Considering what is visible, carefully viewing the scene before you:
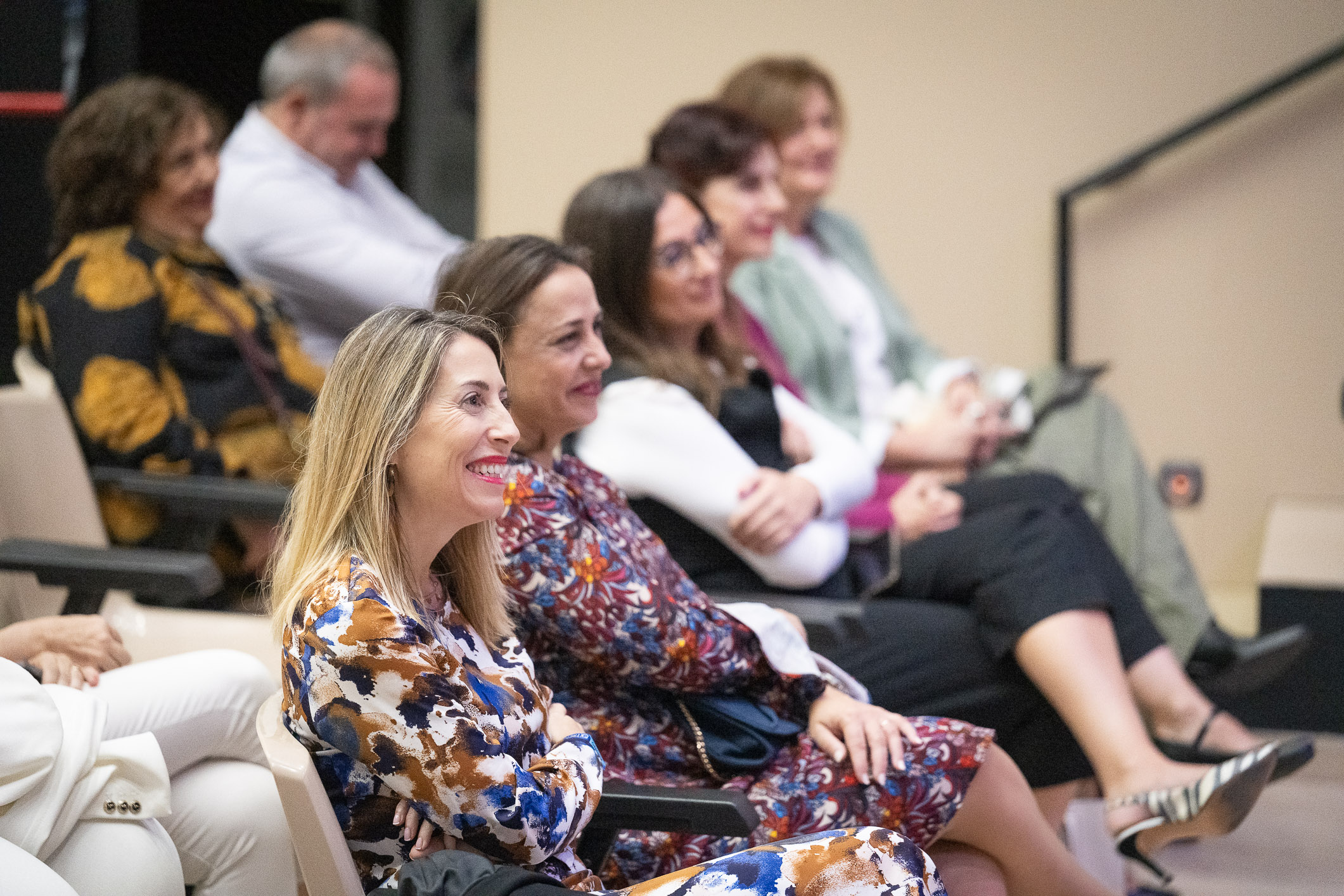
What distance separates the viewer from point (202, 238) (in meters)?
2.66

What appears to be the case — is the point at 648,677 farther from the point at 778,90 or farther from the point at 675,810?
the point at 778,90

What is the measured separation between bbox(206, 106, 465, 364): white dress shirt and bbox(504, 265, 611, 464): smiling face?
1207 mm

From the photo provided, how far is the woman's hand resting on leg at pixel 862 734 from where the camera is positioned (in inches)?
63.4

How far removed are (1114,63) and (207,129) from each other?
248 cm

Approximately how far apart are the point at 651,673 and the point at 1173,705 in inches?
44.7

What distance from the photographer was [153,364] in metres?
2.36

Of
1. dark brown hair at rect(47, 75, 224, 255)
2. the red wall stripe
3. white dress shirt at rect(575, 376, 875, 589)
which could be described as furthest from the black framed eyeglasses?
the red wall stripe

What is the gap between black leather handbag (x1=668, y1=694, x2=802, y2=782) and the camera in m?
1.67

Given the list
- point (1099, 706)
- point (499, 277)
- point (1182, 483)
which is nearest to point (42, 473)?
point (499, 277)

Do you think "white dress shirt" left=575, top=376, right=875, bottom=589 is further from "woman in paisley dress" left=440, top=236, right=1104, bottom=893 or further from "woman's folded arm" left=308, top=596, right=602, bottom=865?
"woman's folded arm" left=308, top=596, right=602, bottom=865

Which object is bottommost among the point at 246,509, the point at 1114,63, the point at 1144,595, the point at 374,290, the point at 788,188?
the point at 1144,595

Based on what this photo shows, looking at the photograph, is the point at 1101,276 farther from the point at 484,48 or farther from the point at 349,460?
the point at 349,460

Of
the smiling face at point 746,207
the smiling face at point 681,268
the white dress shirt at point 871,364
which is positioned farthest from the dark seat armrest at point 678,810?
the white dress shirt at point 871,364

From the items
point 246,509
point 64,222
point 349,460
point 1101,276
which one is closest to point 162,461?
point 246,509
